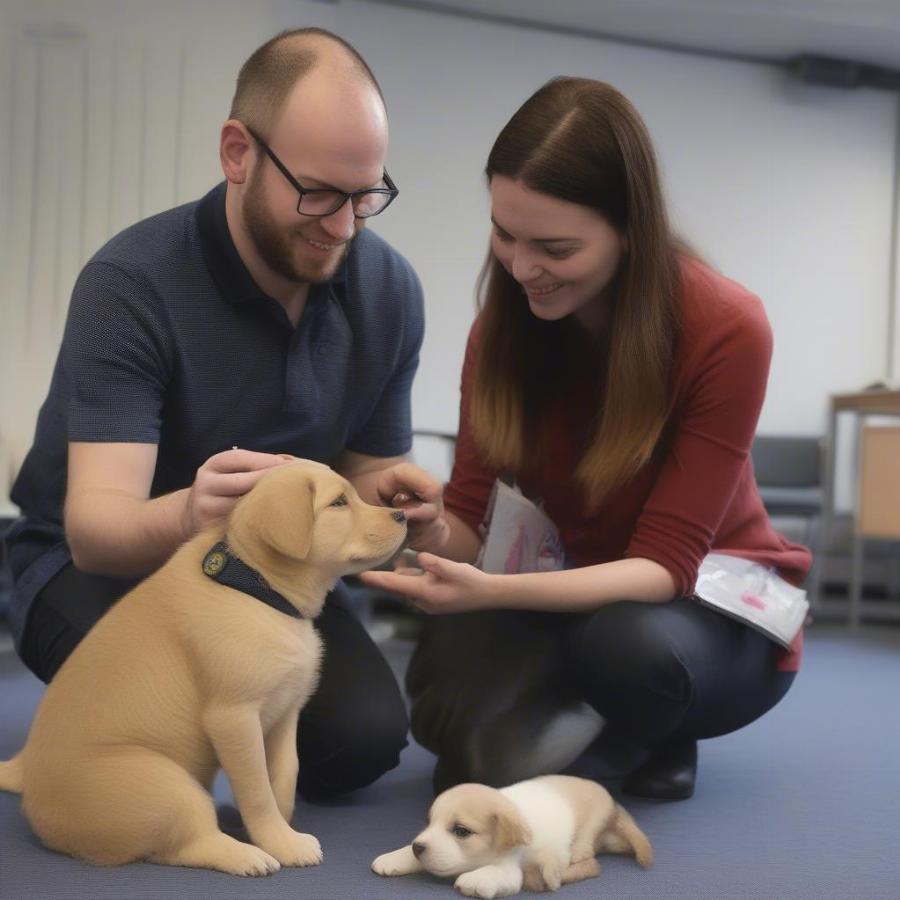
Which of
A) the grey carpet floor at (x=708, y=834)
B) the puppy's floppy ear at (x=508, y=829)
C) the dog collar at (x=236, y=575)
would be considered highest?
the dog collar at (x=236, y=575)

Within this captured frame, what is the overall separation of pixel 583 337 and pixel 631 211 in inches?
12.5

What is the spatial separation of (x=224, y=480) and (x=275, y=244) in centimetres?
46

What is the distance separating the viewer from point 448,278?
17.5 feet

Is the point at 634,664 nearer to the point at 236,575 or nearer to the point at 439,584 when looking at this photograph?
the point at 439,584

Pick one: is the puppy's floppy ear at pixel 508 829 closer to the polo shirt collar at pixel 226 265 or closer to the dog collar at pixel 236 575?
the dog collar at pixel 236 575

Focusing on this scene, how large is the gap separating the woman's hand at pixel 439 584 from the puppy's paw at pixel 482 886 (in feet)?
1.22

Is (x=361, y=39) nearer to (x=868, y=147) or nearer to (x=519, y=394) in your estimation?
(x=868, y=147)

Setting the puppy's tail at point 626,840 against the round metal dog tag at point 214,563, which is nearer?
the round metal dog tag at point 214,563

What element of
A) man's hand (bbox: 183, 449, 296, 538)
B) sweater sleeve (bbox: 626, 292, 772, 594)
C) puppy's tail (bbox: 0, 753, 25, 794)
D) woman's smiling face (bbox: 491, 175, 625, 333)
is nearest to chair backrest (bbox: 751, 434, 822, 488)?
sweater sleeve (bbox: 626, 292, 772, 594)

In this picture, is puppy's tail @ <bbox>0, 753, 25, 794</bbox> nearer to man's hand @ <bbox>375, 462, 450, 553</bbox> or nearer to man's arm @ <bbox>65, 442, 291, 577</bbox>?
man's arm @ <bbox>65, 442, 291, 577</bbox>

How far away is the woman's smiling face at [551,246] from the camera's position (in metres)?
1.68

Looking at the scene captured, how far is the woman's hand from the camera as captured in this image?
5.20ft

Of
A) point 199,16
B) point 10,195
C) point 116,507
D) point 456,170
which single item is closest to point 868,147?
point 456,170

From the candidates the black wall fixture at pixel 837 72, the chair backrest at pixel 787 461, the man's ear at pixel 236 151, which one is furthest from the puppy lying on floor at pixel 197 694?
the black wall fixture at pixel 837 72
